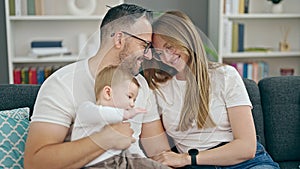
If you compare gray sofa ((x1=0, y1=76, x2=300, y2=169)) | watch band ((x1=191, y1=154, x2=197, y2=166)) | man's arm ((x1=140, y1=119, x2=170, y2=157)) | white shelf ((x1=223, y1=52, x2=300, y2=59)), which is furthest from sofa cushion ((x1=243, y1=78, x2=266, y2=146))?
white shelf ((x1=223, y1=52, x2=300, y2=59))

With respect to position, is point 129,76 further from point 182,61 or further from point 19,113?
point 19,113

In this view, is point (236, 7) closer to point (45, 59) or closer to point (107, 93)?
point (45, 59)

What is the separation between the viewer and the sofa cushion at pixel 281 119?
1.96 m

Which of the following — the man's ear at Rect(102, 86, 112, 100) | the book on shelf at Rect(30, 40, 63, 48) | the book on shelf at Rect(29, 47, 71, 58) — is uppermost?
the man's ear at Rect(102, 86, 112, 100)

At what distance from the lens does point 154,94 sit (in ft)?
4.77

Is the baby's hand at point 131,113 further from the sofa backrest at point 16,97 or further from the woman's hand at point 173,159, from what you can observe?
the sofa backrest at point 16,97

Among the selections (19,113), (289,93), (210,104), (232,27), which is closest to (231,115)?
(210,104)

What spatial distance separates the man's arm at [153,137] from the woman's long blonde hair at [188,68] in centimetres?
8

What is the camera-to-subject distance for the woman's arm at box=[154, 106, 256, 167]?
1633 millimetres

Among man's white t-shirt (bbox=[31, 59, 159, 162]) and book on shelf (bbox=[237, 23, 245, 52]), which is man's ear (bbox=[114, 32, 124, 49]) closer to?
man's white t-shirt (bbox=[31, 59, 159, 162])

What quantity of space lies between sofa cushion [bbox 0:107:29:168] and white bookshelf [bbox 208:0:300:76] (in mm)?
2051

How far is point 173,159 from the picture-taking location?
1.62 meters

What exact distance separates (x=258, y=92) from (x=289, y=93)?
0.44ft

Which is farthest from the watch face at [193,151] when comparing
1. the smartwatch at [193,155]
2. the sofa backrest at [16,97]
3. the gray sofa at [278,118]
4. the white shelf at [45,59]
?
the white shelf at [45,59]
